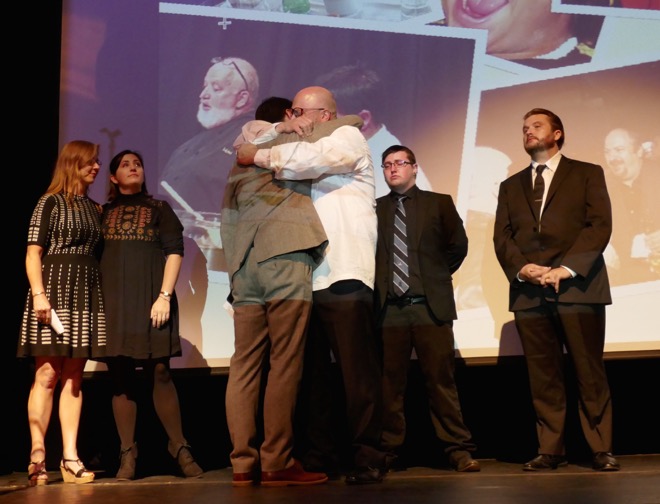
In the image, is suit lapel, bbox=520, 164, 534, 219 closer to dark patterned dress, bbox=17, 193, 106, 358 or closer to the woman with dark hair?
the woman with dark hair

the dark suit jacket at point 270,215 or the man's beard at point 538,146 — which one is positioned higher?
the man's beard at point 538,146

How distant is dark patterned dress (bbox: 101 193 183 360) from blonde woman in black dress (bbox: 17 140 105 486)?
61mm

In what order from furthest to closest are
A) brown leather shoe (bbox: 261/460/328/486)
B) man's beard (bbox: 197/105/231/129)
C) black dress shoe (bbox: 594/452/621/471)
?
man's beard (bbox: 197/105/231/129)
black dress shoe (bbox: 594/452/621/471)
brown leather shoe (bbox: 261/460/328/486)

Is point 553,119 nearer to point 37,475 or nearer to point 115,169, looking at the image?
point 115,169

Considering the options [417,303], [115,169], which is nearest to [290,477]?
[417,303]

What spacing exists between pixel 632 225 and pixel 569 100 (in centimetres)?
67

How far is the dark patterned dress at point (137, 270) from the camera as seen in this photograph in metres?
Result: 3.97

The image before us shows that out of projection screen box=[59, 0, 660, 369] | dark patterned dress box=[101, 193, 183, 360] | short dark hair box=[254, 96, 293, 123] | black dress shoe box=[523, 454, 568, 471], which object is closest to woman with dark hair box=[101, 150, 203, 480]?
dark patterned dress box=[101, 193, 183, 360]

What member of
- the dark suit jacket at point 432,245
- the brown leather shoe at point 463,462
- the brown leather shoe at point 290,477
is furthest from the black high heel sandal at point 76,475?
the brown leather shoe at point 463,462

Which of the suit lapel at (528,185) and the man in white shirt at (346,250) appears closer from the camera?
the man in white shirt at (346,250)

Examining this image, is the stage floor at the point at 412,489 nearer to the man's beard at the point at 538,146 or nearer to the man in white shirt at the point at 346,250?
the man in white shirt at the point at 346,250

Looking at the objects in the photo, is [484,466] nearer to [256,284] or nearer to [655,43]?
[256,284]

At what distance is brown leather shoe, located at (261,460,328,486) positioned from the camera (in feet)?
11.0

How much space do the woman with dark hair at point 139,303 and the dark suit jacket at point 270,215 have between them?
1.99 feet
